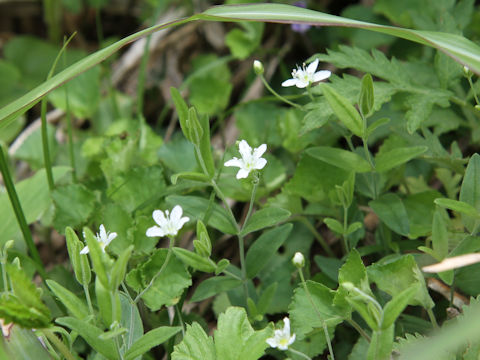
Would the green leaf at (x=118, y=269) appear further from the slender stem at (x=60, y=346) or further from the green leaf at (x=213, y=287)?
the green leaf at (x=213, y=287)

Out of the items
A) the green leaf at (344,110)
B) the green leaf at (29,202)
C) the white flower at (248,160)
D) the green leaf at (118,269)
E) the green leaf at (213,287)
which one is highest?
the green leaf at (344,110)

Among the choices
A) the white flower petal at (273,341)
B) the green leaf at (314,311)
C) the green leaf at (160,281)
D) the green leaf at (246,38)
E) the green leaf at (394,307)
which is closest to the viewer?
the green leaf at (394,307)

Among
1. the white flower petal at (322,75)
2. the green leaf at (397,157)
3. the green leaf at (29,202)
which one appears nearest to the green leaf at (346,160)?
the green leaf at (397,157)

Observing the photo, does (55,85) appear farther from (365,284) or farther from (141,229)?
(365,284)

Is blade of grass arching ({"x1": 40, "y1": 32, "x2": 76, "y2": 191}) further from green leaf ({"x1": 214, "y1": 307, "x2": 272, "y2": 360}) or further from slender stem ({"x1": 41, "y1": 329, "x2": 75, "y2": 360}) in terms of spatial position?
green leaf ({"x1": 214, "y1": 307, "x2": 272, "y2": 360})

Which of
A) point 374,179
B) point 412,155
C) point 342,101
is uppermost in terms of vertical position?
point 342,101

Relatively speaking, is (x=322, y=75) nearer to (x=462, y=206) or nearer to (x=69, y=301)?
(x=462, y=206)

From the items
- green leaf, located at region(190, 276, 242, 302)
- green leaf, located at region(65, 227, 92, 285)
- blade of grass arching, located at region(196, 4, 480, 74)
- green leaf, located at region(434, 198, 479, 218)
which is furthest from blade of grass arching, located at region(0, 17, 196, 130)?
green leaf, located at region(434, 198, 479, 218)

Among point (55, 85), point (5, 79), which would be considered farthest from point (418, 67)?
point (5, 79)
